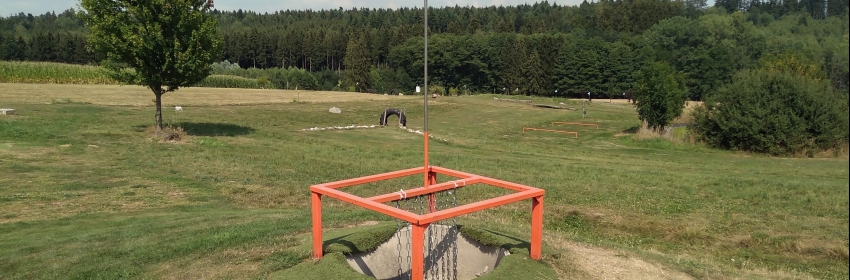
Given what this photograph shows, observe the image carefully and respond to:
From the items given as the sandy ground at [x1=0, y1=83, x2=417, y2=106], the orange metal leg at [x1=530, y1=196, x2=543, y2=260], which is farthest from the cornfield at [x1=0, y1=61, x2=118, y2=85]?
the orange metal leg at [x1=530, y1=196, x2=543, y2=260]

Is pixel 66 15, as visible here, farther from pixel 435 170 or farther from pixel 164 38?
pixel 435 170

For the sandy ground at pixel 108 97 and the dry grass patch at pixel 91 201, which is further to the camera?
the sandy ground at pixel 108 97

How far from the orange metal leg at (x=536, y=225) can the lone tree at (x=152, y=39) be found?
17.5m

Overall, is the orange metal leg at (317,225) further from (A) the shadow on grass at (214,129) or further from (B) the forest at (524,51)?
(B) the forest at (524,51)

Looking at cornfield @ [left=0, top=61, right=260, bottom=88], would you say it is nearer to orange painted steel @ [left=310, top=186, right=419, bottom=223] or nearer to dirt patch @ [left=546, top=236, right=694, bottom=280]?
orange painted steel @ [left=310, top=186, right=419, bottom=223]

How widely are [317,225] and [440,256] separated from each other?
7.24ft

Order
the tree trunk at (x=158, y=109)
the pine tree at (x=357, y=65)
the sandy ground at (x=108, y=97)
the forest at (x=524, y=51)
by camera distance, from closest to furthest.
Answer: the tree trunk at (x=158, y=109)
the sandy ground at (x=108, y=97)
the forest at (x=524, y=51)
the pine tree at (x=357, y=65)

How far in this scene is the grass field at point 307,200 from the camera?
8430 mm

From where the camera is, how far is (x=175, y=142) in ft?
72.5

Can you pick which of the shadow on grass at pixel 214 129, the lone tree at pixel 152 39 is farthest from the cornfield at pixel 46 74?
the lone tree at pixel 152 39

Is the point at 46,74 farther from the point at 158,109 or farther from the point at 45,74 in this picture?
the point at 158,109

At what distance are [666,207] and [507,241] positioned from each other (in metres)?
7.86

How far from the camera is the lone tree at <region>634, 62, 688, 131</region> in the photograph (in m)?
36.7

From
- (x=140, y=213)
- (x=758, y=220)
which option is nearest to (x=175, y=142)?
(x=140, y=213)
